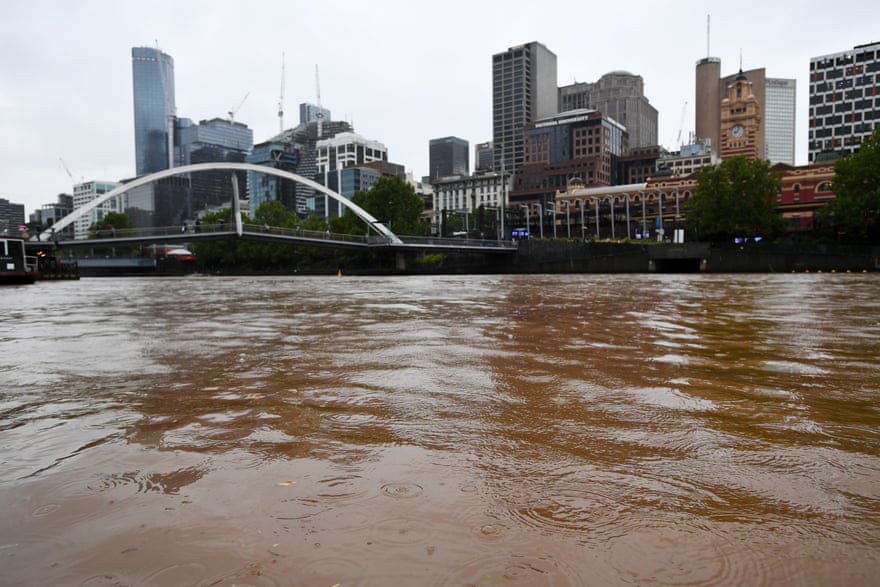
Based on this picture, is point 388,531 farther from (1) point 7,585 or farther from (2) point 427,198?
(2) point 427,198

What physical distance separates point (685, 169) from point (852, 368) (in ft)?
522

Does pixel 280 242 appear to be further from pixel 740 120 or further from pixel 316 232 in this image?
pixel 740 120

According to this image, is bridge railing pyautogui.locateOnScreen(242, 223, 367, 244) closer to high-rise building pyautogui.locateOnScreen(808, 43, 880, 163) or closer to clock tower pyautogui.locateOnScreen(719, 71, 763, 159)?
clock tower pyautogui.locateOnScreen(719, 71, 763, 159)

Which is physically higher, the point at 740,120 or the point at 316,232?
the point at 740,120

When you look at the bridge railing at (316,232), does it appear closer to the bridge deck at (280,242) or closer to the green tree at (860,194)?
the bridge deck at (280,242)

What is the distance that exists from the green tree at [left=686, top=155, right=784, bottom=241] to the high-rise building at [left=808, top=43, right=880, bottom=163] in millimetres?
92366

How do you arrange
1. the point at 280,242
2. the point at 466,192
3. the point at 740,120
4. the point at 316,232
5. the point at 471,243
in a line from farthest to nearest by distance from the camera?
the point at 466,192
the point at 740,120
the point at 471,243
the point at 316,232
the point at 280,242

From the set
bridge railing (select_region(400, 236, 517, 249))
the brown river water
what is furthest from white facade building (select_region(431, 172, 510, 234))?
the brown river water

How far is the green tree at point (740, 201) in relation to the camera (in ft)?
227

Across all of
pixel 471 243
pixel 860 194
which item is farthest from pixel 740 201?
pixel 471 243

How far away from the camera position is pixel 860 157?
6050cm

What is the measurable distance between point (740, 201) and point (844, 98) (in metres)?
112

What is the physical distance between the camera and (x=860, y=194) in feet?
198

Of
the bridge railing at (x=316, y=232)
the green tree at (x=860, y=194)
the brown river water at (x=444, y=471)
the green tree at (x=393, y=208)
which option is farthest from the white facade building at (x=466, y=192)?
the brown river water at (x=444, y=471)
